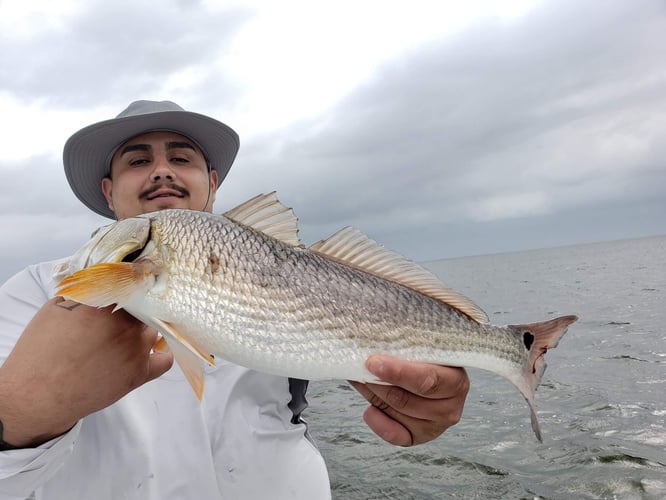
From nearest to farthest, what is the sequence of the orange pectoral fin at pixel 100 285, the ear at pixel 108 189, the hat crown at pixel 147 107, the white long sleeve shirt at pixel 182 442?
the orange pectoral fin at pixel 100 285
the white long sleeve shirt at pixel 182 442
the hat crown at pixel 147 107
the ear at pixel 108 189

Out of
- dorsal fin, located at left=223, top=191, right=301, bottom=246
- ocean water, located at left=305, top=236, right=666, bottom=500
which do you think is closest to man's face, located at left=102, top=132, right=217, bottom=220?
dorsal fin, located at left=223, top=191, right=301, bottom=246

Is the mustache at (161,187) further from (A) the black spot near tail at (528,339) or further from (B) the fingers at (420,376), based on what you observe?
(A) the black spot near tail at (528,339)

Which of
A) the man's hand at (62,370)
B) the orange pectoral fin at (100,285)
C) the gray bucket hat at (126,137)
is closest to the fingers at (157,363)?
the man's hand at (62,370)

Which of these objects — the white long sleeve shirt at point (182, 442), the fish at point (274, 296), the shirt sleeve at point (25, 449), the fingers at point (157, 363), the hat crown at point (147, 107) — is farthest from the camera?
the hat crown at point (147, 107)

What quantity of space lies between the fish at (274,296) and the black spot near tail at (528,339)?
63 millimetres

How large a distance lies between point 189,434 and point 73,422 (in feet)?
2.98

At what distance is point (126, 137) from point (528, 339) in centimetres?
329

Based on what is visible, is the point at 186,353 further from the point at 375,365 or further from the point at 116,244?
the point at 375,365

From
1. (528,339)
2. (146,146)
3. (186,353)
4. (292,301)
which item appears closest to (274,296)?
(292,301)

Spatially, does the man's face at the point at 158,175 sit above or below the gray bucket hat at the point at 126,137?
below

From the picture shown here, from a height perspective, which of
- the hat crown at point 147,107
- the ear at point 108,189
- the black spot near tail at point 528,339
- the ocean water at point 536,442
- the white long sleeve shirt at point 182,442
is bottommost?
the ocean water at point 536,442

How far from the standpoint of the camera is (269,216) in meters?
2.48

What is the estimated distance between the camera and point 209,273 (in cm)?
215

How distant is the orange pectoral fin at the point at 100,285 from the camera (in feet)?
6.09
